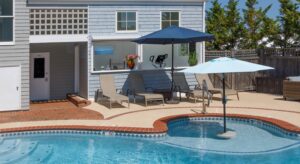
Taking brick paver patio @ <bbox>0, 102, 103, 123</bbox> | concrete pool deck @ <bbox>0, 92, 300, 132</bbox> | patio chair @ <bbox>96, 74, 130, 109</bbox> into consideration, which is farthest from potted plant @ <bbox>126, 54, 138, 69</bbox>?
brick paver patio @ <bbox>0, 102, 103, 123</bbox>

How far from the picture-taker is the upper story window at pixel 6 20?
15.8 m

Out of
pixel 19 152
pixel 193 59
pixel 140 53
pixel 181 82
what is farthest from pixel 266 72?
Answer: pixel 19 152

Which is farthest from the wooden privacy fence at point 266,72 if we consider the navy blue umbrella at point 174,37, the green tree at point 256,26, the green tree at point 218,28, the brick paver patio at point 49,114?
the green tree at point 218,28

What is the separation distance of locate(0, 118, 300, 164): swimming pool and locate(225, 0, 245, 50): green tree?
17488 mm

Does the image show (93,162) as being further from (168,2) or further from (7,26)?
(168,2)

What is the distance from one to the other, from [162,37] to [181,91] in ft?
10.3

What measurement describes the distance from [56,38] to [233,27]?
16.6 metres

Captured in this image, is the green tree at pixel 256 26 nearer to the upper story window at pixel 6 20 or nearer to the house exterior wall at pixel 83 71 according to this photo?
the house exterior wall at pixel 83 71

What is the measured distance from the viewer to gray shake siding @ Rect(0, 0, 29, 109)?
15875 millimetres

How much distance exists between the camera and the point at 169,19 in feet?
66.1

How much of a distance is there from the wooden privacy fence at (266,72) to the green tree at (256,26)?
663 cm

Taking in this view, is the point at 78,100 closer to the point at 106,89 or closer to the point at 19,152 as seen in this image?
the point at 106,89

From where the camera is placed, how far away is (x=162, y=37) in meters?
17.2

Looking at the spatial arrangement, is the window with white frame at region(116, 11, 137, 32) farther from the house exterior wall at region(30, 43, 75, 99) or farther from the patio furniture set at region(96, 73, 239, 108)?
the house exterior wall at region(30, 43, 75, 99)
